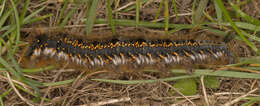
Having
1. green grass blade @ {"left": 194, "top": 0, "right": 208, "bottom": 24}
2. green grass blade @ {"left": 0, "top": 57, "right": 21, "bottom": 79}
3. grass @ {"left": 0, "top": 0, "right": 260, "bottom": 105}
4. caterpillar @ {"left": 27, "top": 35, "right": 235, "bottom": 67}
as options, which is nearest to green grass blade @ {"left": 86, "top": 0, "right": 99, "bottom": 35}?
grass @ {"left": 0, "top": 0, "right": 260, "bottom": 105}

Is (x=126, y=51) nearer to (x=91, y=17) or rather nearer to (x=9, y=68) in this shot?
(x=91, y=17)

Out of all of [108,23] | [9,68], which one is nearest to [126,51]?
[108,23]

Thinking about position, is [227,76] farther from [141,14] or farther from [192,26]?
[141,14]

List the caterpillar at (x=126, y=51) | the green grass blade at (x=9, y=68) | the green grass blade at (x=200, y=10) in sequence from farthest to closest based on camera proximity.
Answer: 1. the green grass blade at (x=200, y=10)
2. the caterpillar at (x=126, y=51)
3. the green grass blade at (x=9, y=68)

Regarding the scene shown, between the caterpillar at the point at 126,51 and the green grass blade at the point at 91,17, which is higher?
the green grass blade at the point at 91,17

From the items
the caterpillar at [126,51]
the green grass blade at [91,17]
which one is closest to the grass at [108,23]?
the green grass blade at [91,17]

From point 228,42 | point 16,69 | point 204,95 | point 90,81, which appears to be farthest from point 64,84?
point 228,42

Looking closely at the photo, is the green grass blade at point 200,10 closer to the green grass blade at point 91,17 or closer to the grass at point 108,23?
the grass at point 108,23

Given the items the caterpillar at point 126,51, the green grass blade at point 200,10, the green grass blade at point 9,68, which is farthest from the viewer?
the green grass blade at point 200,10

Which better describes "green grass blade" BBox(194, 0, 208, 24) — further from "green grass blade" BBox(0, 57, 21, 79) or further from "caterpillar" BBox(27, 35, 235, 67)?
"green grass blade" BBox(0, 57, 21, 79)
